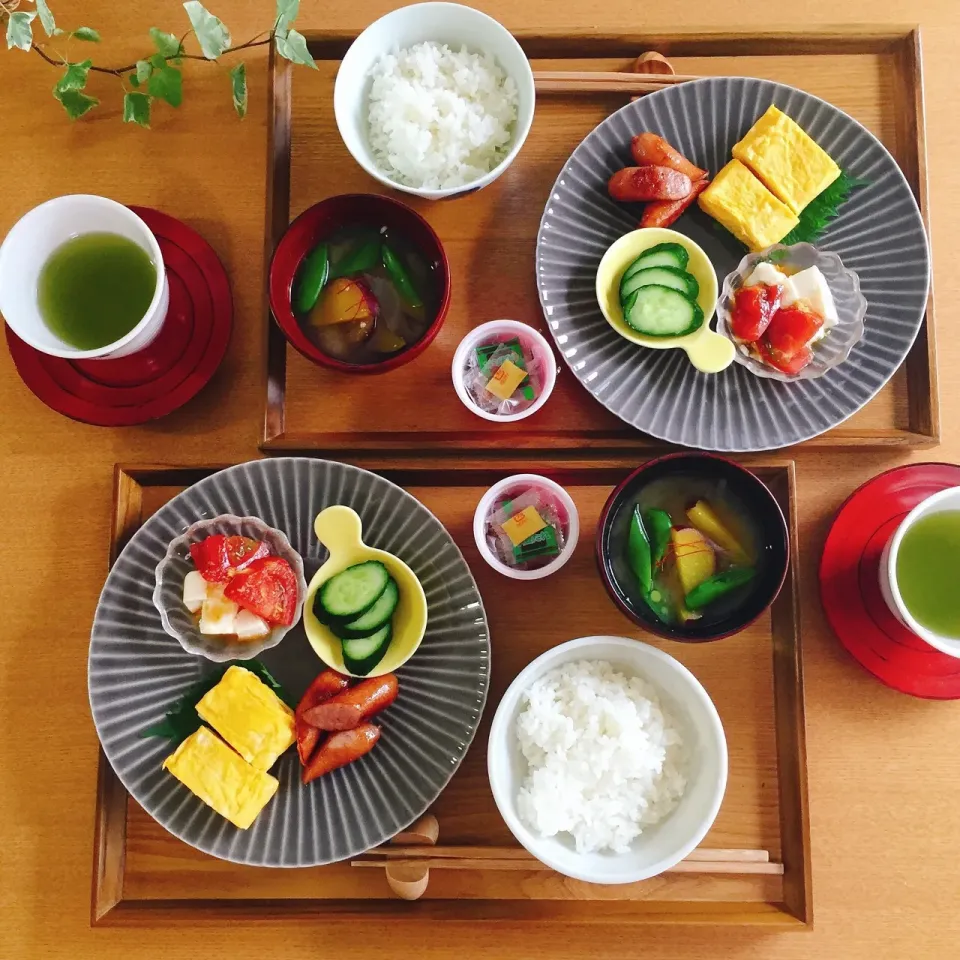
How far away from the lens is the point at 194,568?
1.61 m

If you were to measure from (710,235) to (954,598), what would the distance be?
35.8 inches

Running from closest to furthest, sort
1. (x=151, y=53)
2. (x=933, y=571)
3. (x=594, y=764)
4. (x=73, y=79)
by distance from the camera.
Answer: (x=594, y=764) → (x=933, y=571) → (x=73, y=79) → (x=151, y=53)

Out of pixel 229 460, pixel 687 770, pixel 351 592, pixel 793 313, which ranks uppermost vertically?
pixel 793 313

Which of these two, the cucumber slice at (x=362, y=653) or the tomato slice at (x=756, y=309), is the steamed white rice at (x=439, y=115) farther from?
the cucumber slice at (x=362, y=653)

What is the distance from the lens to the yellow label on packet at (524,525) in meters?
1.68

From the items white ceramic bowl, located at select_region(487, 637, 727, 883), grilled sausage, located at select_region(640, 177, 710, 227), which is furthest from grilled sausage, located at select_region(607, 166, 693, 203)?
white ceramic bowl, located at select_region(487, 637, 727, 883)

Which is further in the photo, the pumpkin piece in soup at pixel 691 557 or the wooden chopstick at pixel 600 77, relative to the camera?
the wooden chopstick at pixel 600 77

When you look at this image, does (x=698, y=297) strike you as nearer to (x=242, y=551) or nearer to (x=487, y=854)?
(x=242, y=551)

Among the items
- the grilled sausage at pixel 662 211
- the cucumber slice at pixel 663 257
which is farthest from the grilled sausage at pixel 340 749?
the grilled sausage at pixel 662 211

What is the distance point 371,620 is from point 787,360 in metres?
1.00

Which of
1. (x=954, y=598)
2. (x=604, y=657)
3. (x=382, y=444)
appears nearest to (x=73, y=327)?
(x=382, y=444)

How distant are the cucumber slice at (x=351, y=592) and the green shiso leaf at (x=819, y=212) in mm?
1120

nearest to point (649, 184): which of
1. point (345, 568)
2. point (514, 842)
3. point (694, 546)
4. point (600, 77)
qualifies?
point (600, 77)

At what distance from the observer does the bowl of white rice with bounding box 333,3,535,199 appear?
1686 millimetres
